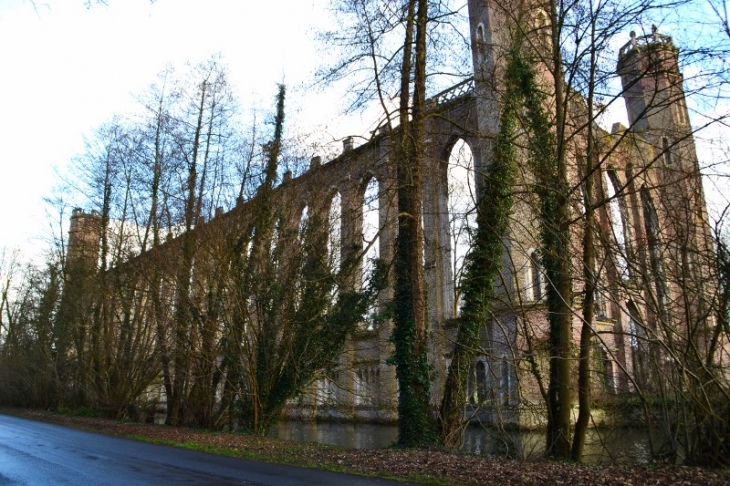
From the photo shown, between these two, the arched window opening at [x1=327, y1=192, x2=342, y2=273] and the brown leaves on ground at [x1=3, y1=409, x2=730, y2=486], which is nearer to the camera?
the brown leaves on ground at [x1=3, y1=409, x2=730, y2=486]

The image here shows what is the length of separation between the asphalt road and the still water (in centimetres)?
412

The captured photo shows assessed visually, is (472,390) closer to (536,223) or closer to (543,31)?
(536,223)

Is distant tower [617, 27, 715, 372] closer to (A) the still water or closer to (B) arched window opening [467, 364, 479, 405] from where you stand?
(A) the still water

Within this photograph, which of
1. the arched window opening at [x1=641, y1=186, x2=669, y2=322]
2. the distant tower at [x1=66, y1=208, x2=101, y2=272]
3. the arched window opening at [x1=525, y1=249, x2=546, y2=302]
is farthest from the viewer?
the distant tower at [x1=66, y1=208, x2=101, y2=272]

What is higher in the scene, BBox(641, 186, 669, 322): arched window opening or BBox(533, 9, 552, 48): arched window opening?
BBox(533, 9, 552, 48): arched window opening

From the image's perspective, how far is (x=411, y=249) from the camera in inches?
500

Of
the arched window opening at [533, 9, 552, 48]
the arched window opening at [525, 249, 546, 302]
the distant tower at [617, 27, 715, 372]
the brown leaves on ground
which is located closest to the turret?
the distant tower at [617, 27, 715, 372]

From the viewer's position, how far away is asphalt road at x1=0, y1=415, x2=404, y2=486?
726 cm

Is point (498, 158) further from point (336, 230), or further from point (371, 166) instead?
point (336, 230)

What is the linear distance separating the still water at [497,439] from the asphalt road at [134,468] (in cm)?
412

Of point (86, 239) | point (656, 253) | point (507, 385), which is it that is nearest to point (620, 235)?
point (656, 253)

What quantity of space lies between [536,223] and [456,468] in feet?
22.1

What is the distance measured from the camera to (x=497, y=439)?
10.8 metres

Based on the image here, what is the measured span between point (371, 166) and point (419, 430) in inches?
239
